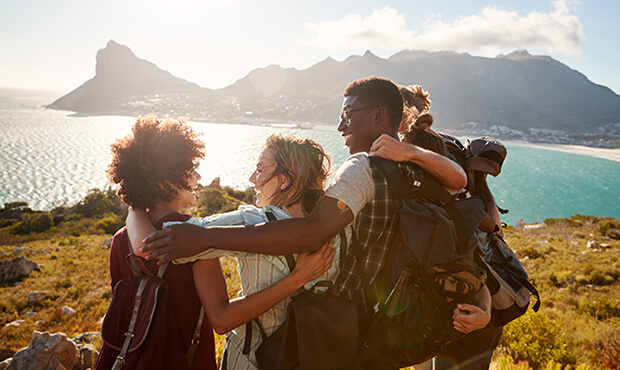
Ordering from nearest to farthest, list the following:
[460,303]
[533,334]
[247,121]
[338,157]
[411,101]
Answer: [460,303] → [411,101] → [533,334] → [338,157] → [247,121]

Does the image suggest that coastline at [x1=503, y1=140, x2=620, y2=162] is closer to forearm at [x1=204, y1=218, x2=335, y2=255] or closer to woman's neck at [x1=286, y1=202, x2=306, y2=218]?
woman's neck at [x1=286, y1=202, x2=306, y2=218]

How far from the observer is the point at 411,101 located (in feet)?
7.55

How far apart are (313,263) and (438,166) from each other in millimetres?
739

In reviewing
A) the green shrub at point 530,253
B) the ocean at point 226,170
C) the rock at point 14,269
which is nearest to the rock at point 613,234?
the green shrub at point 530,253

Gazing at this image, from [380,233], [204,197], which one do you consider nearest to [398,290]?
[380,233]

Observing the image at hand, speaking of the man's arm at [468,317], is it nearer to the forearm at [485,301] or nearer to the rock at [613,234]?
the forearm at [485,301]

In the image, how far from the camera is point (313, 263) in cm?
143

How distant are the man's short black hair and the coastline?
123 meters

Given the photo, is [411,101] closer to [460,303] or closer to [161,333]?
[460,303]

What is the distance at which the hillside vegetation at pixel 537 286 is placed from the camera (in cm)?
500

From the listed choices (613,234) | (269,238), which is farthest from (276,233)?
(613,234)

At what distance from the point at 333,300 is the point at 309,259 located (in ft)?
0.66

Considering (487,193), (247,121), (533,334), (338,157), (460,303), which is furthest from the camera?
(247,121)

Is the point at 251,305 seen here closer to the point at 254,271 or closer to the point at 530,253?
the point at 254,271
